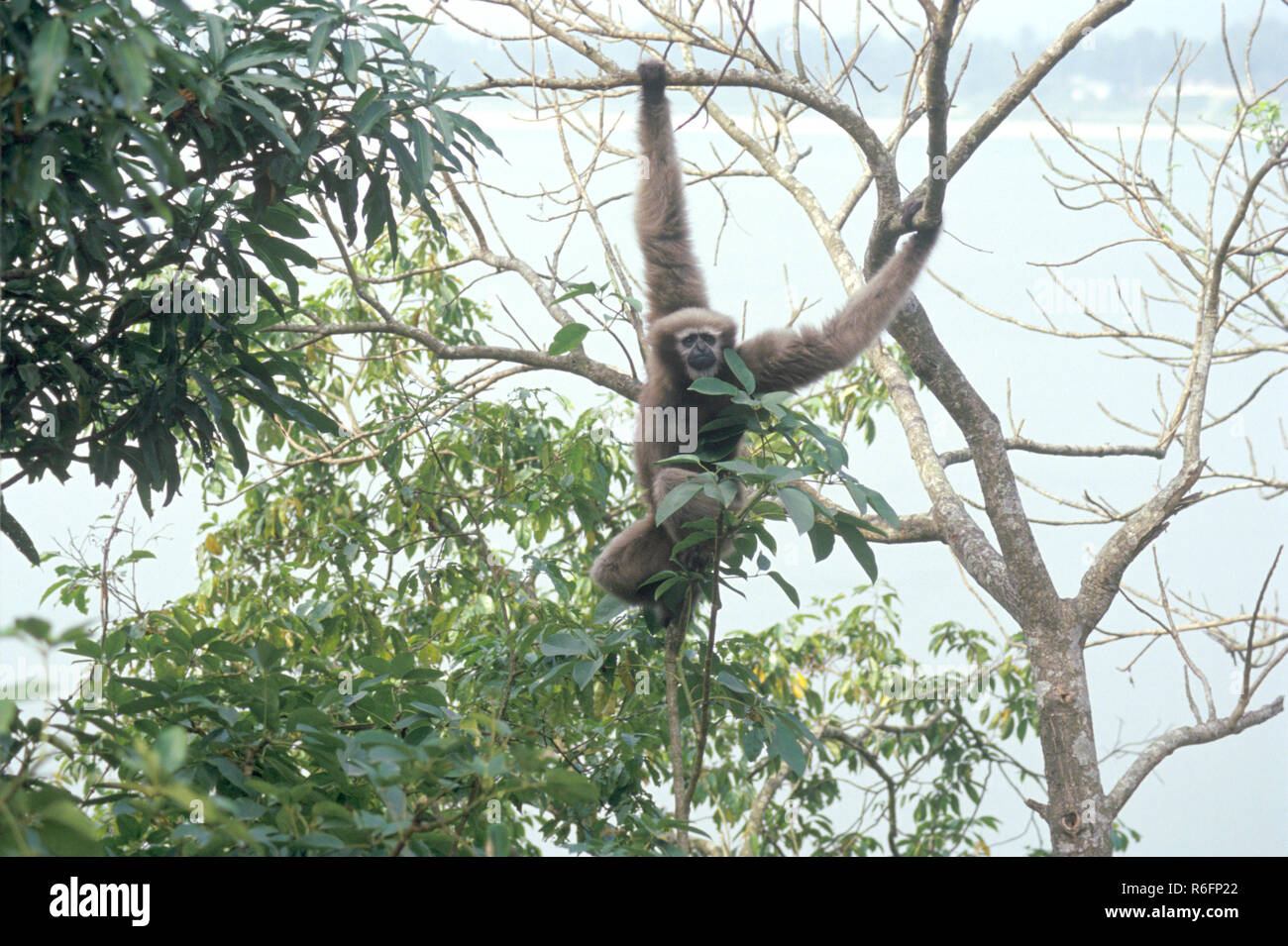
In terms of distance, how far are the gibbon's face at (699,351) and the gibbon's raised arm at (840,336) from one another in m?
0.18

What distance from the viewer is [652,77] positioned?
448cm

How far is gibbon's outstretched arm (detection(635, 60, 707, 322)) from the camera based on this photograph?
4.85 meters

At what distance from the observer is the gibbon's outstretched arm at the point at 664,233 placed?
15.9 feet

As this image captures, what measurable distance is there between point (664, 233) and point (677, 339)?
744 mm

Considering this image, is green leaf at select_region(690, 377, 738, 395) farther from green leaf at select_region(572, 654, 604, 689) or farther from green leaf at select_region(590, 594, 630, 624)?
green leaf at select_region(590, 594, 630, 624)

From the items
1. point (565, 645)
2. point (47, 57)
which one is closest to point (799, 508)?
point (565, 645)

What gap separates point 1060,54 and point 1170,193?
2126 millimetres

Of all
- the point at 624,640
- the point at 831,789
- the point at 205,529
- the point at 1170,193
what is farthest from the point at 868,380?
the point at 205,529

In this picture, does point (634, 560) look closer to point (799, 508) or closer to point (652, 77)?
point (652, 77)

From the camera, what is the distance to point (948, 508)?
443 centimetres

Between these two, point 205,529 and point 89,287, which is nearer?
point 89,287

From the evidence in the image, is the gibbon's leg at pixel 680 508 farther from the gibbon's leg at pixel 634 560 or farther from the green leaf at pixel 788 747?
the green leaf at pixel 788 747

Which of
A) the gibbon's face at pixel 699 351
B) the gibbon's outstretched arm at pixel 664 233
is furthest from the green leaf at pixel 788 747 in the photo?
the gibbon's outstretched arm at pixel 664 233
